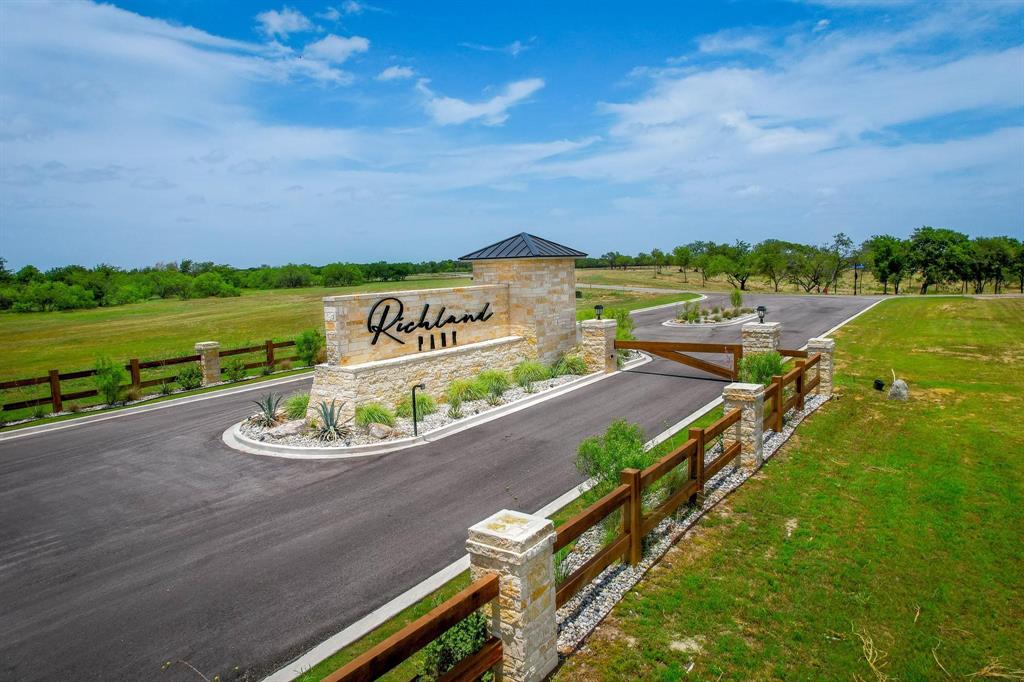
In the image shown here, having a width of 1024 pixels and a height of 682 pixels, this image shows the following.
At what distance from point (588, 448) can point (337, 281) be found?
3435 inches

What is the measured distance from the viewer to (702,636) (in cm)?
554

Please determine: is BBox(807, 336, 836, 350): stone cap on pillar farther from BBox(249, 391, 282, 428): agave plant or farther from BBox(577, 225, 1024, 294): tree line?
BBox(577, 225, 1024, 294): tree line

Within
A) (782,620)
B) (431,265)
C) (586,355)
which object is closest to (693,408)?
(586,355)

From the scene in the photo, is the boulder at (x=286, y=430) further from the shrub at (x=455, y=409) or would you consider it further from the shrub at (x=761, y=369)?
the shrub at (x=761, y=369)

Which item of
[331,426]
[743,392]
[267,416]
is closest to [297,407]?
[267,416]

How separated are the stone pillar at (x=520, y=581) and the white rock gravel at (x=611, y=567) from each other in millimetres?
732

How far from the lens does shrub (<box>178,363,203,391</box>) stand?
19438mm

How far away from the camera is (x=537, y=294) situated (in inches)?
746

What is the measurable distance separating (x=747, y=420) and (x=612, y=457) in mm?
3236

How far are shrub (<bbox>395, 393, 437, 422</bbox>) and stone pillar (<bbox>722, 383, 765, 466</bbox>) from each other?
732 centimetres

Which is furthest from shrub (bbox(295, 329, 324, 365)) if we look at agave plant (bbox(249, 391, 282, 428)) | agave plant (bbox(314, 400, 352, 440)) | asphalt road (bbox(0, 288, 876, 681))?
agave plant (bbox(314, 400, 352, 440))

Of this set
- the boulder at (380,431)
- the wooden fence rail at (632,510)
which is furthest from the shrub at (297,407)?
the wooden fence rail at (632,510)

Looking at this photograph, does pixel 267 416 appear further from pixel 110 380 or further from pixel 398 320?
pixel 110 380

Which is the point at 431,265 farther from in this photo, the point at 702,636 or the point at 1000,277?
the point at 702,636
